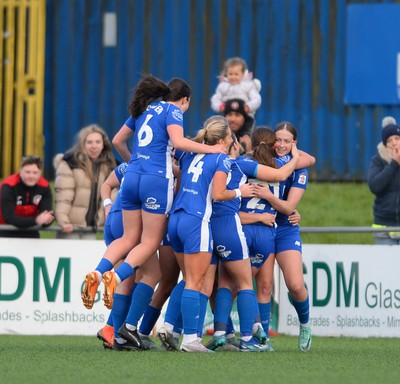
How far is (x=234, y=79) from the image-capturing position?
15.5m

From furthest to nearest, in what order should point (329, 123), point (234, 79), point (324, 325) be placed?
point (329, 123)
point (234, 79)
point (324, 325)

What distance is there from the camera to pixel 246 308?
11172mm

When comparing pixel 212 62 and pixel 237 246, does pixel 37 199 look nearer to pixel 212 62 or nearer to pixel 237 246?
pixel 237 246

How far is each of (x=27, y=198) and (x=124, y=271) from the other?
167 inches

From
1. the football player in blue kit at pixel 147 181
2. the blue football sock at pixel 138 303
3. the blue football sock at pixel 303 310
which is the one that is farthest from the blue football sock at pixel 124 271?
the blue football sock at pixel 303 310

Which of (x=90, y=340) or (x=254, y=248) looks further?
(x=90, y=340)

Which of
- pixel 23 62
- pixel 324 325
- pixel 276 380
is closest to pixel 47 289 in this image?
pixel 324 325

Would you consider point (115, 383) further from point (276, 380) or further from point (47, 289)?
point (47, 289)

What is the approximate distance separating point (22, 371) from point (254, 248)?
2901 mm

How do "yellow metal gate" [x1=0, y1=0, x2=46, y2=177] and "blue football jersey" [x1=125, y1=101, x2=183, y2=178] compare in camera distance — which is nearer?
"blue football jersey" [x1=125, y1=101, x2=183, y2=178]

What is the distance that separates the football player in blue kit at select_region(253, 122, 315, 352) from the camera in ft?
38.0

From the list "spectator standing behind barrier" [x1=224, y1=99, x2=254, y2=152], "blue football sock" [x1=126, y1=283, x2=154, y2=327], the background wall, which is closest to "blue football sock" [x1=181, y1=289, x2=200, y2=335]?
"blue football sock" [x1=126, y1=283, x2=154, y2=327]

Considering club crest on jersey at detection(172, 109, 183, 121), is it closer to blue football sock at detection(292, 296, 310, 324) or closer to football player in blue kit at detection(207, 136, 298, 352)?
football player in blue kit at detection(207, 136, 298, 352)

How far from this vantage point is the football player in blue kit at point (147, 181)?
1084 centimetres
